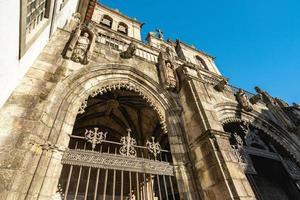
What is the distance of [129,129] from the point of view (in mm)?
4613

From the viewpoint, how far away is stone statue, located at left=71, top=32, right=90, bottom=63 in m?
4.89

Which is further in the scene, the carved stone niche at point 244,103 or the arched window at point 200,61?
the arched window at point 200,61

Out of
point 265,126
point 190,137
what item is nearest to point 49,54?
point 190,137

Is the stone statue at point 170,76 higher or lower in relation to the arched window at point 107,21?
lower

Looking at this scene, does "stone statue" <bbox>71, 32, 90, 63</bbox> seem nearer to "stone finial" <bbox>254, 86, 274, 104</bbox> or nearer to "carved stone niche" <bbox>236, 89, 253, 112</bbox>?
"carved stone niche" <bbox>236, 89, 253, 112</bbox>

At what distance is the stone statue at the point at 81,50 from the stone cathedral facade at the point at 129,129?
0.03m

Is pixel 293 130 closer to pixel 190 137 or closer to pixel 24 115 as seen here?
pixel 190 137

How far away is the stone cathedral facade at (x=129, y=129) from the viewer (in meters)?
3.11

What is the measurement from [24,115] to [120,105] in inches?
213

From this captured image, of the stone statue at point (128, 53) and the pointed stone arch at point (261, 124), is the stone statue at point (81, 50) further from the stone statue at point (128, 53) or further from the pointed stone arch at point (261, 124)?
the pointed stone arch at point (261, 124)

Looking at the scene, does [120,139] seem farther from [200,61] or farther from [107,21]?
[200,61]

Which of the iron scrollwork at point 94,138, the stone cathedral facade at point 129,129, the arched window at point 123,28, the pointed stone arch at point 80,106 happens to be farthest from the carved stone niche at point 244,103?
the arched window at point 123,28

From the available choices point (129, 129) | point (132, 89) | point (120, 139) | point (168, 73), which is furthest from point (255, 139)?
point (129, 129)

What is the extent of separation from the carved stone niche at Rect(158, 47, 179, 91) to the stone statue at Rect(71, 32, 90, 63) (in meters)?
2.72
